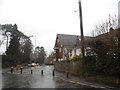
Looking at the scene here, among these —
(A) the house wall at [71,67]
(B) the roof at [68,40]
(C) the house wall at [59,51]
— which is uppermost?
(B) the roof at [68,40]

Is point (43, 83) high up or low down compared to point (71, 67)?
down

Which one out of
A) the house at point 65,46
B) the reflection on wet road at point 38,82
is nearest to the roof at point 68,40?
the house at point 65,46

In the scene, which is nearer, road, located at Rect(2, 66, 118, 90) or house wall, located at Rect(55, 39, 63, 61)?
road, located at Rect(2, 66, 118, 90)

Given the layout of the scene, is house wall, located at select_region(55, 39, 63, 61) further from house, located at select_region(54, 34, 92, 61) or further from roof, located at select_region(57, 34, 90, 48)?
roof, located at select_region(57, 34, 90, 48)

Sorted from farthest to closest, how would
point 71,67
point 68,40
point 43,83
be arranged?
1. point 68,40
2. point 71,67
3. point 43,83

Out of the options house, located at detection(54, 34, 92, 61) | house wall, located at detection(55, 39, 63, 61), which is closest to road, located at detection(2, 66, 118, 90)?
house, located at detection(54, 34, 92, 61)

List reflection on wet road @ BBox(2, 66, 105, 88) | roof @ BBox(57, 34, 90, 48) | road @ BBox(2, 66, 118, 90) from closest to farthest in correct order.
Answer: road @ BBox(2, 66, 118, 90)
reflection on wet road @ BBox(2, 66, 105, 88)
roof @ BBox(57, 34, 90, 48)

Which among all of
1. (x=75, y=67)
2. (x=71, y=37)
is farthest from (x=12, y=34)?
Answer: (x=75, y=67)

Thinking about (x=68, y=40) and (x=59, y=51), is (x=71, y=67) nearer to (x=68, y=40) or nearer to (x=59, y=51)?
(x=68, y=40)

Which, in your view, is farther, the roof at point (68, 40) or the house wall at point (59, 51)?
the house wall at point (59, 51)

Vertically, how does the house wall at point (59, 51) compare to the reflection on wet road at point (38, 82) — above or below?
above

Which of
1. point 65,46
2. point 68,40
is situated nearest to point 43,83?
point 65,46

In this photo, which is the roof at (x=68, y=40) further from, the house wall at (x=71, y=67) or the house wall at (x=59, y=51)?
the house wall at (x=71, y=67)

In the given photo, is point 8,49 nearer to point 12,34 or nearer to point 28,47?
point 12,34
